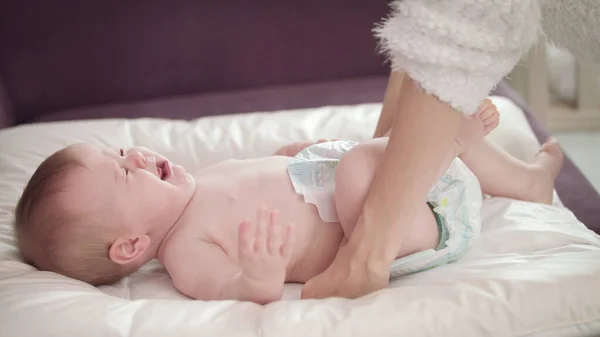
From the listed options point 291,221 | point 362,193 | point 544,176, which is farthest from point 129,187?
point 544,176

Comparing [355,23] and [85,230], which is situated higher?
[355,23]

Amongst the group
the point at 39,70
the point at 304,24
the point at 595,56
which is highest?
the point at 595,56

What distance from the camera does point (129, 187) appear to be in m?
1.15

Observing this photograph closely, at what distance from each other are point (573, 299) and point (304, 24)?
1.54 metres

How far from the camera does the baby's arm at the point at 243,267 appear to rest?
94cm

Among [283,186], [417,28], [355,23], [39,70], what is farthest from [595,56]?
[39,70]

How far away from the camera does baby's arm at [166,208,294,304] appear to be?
3.07 ft

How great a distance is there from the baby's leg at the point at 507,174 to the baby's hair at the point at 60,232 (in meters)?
0.67

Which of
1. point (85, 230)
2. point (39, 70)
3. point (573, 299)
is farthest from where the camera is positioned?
point (39, 70)

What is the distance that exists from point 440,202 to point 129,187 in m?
0.52

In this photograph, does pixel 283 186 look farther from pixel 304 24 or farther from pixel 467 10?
pixel 304 24

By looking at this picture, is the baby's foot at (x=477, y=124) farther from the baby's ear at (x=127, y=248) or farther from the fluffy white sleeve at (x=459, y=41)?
the baby's ear at (x=127, y=248)

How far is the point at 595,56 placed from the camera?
3.14 feet

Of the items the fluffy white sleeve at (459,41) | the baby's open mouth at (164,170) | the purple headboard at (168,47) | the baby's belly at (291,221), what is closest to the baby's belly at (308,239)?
the baby's belly at (291,221)
